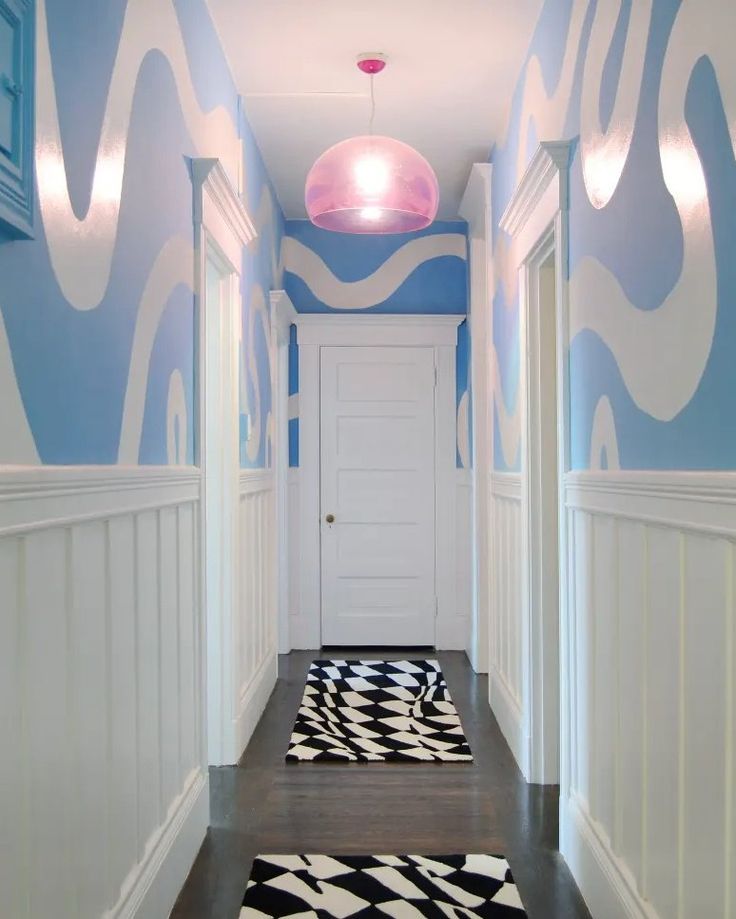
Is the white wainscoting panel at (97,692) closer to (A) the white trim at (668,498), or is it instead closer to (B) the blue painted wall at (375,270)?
(A) the white trim at (668,498)

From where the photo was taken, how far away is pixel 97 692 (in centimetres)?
178

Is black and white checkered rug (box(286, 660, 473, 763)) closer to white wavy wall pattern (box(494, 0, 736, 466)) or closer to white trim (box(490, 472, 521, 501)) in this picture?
white trim (box(490, 472, 521, 501))

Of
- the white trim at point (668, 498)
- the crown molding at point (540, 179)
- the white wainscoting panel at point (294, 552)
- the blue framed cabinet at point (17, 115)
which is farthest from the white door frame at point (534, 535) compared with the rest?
the white wainscoting panel at point (294, 552)

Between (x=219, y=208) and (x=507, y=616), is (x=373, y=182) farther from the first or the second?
(x=507, y=616)

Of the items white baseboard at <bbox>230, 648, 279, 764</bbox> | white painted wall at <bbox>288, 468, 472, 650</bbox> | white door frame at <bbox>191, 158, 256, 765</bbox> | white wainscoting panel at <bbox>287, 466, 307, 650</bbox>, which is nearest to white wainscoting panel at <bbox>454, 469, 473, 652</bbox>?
white painted wall at <bbox>288, 468, 472, 650</bbox>

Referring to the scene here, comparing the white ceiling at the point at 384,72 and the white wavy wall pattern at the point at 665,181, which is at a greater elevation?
the white ceiling at the point at 384,72

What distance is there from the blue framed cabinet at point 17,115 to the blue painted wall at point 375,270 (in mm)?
4172

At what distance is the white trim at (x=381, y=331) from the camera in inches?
218

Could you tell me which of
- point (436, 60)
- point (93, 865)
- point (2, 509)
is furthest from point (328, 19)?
point (93, 865)

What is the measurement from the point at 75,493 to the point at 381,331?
4.06 meters

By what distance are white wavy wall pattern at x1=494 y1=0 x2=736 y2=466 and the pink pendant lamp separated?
0.47 m

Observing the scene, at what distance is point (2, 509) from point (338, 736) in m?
2.70

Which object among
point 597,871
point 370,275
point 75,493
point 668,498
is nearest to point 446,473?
→ point 370,275

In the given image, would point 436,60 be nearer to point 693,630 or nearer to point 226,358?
point 226,358
